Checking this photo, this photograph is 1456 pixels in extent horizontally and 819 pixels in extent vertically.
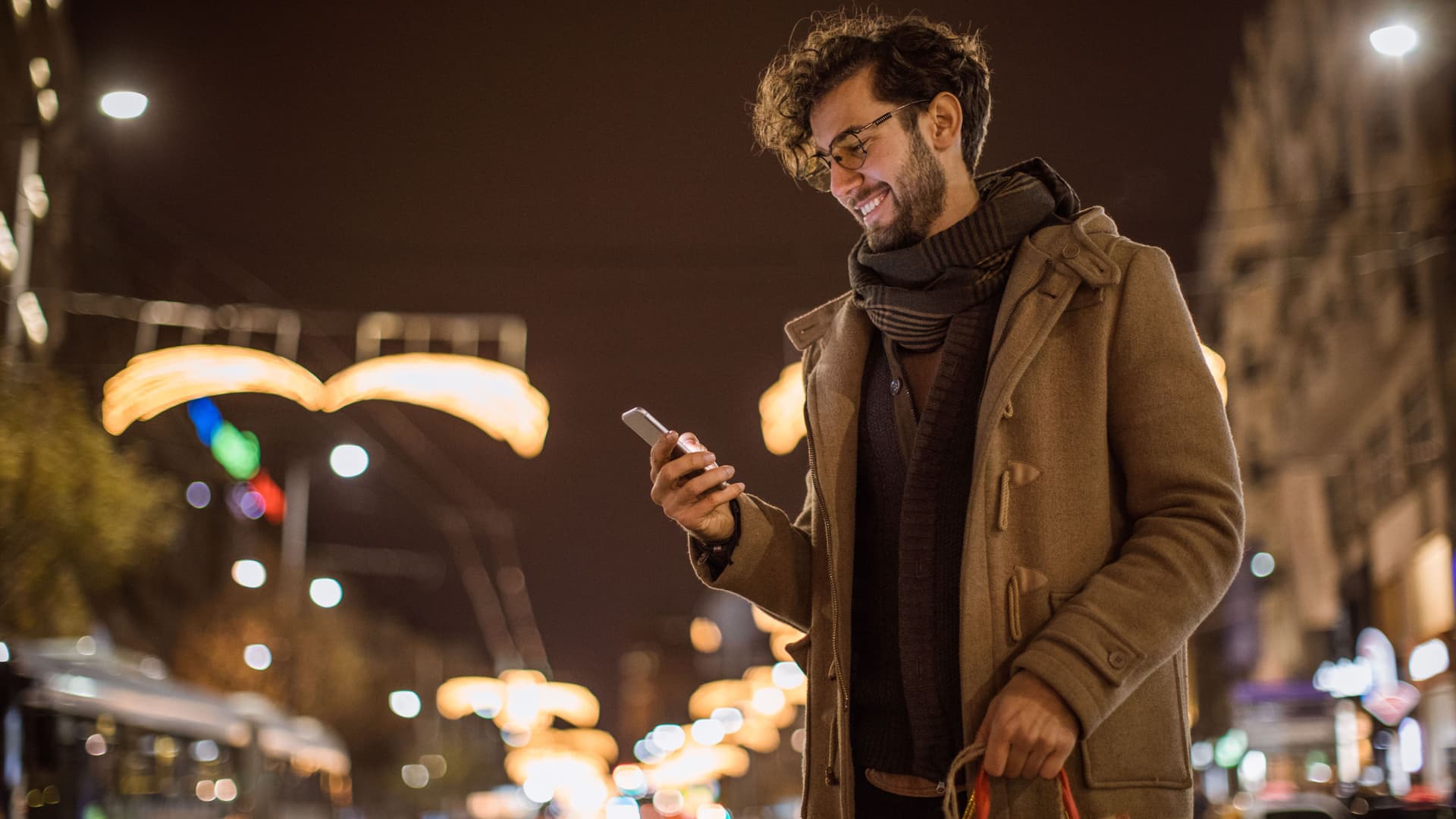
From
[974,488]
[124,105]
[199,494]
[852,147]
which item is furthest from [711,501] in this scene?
[199,494]

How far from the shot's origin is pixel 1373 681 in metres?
30.5

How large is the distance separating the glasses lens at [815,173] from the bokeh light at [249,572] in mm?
67192

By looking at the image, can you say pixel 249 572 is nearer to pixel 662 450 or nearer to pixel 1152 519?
pixel 662 450

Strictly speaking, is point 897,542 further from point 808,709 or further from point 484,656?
point 484,656

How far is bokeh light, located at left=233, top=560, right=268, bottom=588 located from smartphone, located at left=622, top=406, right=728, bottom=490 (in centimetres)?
6735

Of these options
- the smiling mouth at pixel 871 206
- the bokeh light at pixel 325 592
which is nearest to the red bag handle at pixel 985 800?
the smiling mouth at pixel 871 206

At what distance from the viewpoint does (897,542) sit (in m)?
3.03

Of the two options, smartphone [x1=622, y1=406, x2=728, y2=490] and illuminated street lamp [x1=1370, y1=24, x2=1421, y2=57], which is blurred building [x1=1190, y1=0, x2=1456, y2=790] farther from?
smartphone [x1=622, y1=406, x2=728, y2=490]

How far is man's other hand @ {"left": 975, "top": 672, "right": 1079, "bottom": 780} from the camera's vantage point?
255 cm

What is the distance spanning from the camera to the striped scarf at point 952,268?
3043 millimetres

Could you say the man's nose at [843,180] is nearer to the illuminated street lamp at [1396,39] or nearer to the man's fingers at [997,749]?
the man's fingers at [997,749]

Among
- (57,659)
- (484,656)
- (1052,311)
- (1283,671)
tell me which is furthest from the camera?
(484,656)

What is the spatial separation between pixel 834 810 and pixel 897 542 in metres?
0.56

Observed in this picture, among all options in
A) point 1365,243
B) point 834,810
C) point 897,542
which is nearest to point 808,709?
point 834,810
